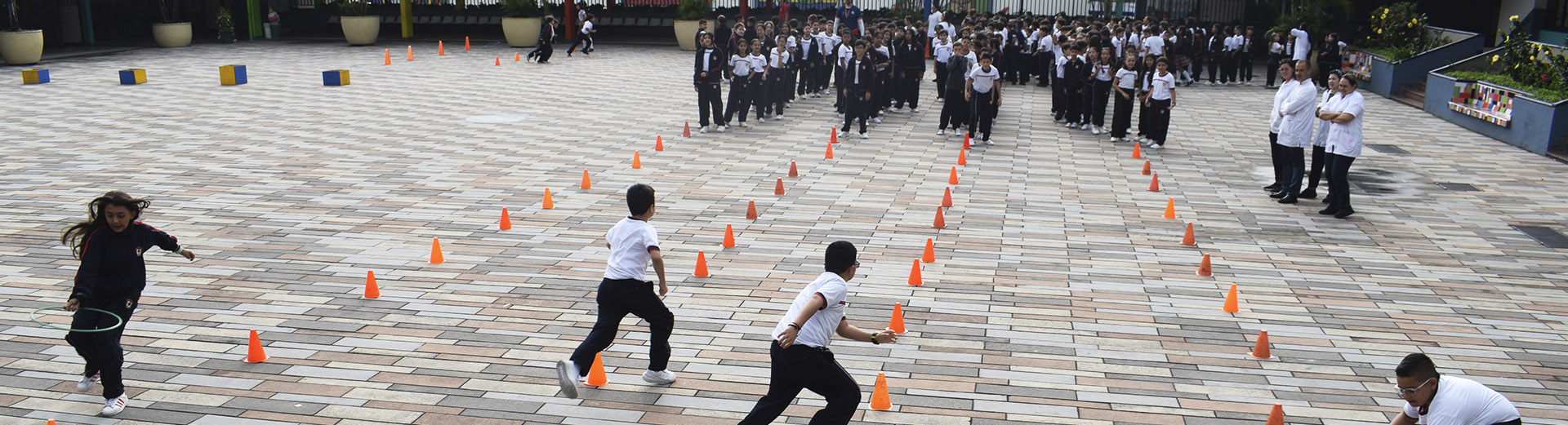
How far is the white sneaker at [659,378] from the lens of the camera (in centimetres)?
654

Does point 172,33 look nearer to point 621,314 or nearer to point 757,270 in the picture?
point 757,270

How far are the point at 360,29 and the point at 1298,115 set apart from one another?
29154 mm

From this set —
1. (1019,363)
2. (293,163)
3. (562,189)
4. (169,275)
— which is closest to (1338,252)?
(1019,363)

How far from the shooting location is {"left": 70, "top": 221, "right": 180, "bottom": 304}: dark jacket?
5852 millimetres

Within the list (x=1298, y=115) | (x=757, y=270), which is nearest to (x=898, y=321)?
(x=757, y=270)

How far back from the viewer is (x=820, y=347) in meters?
5.26

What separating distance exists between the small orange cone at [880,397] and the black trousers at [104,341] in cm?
402

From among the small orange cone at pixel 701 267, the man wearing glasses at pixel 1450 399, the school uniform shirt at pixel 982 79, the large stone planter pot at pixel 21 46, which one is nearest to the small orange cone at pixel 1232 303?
the man wearing glasses at pixel 1450 399

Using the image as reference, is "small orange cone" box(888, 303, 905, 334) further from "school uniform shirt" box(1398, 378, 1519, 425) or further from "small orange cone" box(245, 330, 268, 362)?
"small orange cone" box(245, 330, 268, 362)

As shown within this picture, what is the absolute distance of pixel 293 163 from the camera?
13859mm

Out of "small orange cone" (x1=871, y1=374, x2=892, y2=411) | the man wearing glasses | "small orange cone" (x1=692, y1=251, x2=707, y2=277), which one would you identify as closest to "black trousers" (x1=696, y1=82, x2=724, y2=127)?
"small orange cone" (x1=692, y1=251, x2=707, y2=277)

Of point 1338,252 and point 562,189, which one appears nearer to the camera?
point 1338,252

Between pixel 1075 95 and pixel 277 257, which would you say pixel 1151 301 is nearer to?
pixel 277 257

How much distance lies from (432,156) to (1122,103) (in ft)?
32.2
